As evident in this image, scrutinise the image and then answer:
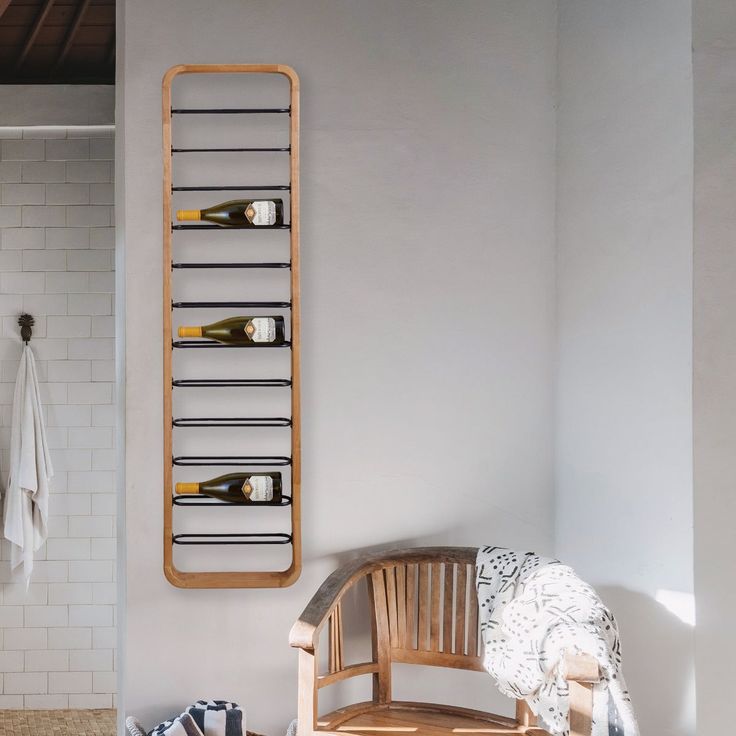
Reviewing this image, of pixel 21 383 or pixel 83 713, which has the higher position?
pixel 21 383

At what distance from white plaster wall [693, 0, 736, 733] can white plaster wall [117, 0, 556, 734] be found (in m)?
0.78

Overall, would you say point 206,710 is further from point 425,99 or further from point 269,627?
point 425,99

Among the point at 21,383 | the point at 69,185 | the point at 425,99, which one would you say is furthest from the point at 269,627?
the point at 69,185

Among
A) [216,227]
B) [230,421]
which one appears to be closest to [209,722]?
[230,421]

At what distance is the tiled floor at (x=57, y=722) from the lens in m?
3.66

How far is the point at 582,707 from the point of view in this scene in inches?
63.7

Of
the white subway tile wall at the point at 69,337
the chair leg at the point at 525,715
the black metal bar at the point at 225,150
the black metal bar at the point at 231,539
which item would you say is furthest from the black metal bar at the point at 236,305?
the white subway tile wall at the point at 69,337

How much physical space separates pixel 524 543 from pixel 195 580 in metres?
1.06

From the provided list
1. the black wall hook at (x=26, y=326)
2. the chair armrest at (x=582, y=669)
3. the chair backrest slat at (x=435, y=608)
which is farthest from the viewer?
the black wall hook at (x=26, y=326)

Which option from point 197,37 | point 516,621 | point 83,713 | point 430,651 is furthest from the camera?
point 83,713

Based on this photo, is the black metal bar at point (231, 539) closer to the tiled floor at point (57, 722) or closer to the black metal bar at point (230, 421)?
the black metal bar at point (230, 421)

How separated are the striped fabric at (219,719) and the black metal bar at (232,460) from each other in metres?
0.72

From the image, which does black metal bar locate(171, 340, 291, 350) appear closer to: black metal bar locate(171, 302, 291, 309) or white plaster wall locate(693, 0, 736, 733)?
black metal bar locate(171, 302, 291, 309)

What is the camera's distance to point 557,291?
2594 mm
